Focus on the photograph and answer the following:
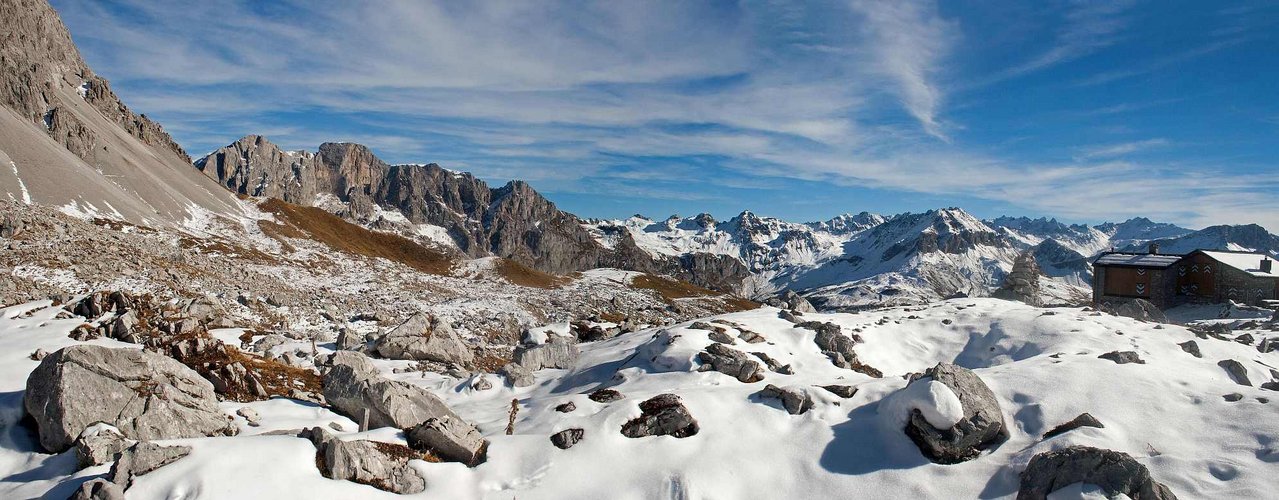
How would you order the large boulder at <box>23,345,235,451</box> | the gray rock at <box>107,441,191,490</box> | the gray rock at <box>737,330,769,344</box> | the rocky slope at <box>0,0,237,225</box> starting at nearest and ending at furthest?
the gray rock at <box>107,441,191,490</box> < the large boulder at <box>23,345,235,451</box> < the gray rock at <box>737,330,769,344</box> < the rocky slope at <box>0,0,237,225</box>

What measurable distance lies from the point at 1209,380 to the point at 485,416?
71.9 ft

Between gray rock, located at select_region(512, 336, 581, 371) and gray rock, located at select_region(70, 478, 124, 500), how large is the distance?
1626 centimetres

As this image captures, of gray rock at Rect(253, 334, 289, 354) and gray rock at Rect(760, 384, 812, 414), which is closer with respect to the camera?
gray rock at Rect(760, 384, 812, 414)

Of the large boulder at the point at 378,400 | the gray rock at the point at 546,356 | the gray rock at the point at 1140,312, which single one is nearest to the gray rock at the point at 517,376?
the gray rock at the point at 546,356

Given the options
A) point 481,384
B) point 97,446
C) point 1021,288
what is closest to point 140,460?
point 97,446

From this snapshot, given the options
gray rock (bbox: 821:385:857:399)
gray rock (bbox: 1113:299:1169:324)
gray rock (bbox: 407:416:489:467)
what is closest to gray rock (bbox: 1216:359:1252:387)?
gray rock (bbox: 821:385:857:399)

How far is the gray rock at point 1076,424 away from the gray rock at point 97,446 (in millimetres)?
19316

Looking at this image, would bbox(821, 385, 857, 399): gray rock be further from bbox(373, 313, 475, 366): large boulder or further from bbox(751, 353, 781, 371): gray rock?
bbox(373, 313, 475, 366): large boulder

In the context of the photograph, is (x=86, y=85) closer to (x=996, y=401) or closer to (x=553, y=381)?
(x=553, y=381)

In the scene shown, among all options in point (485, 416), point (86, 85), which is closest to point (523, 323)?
point (485, 416)

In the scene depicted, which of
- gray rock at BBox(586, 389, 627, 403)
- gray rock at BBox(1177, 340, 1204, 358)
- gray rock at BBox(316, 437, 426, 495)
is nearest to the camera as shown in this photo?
gray rock at BBox(316, 437, 426, 495)

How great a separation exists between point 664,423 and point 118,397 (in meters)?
11.8

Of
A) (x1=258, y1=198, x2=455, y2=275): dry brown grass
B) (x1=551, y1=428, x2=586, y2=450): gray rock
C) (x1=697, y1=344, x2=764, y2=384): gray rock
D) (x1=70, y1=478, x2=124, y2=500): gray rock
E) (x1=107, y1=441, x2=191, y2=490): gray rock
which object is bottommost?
(x1=551, y1=428, x2=586, y2=450): gray rock

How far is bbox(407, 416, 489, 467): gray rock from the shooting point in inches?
511
